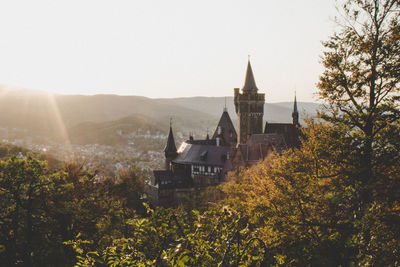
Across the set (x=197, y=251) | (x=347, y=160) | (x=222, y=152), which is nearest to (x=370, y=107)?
(x=347, y=160)

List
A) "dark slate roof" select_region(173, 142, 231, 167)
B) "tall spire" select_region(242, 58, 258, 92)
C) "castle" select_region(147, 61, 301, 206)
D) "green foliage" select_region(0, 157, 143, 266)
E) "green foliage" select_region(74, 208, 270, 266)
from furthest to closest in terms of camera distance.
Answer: "tall spire" select_region(242, 58, 258, 92)
"dark slate roof" select_region(173, 142, 231, 167)
"castle" select_region(147, 61, 301, 206)
"green foliage" select_region(0, 157, 143, 266)
"green foliage" select_region(74, 208, 270, 266)

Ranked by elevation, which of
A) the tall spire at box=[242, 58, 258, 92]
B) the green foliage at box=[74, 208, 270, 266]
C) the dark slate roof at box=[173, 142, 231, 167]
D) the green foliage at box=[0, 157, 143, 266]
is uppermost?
the tall spire at box=[242, 58, 258, 92]

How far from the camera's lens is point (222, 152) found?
56.4 meters

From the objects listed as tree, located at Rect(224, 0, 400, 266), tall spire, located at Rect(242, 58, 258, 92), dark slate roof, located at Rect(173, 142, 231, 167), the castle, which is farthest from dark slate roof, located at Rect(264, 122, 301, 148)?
tree, located at Rect(224, 0, 400, 266)

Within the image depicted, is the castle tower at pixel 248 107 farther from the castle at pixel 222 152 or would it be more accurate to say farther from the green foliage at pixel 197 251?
the green foliage at pixel 197 251

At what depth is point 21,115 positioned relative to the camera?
18462 cm

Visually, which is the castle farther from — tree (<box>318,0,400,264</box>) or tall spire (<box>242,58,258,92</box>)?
tree (<box>318,0,400,264</box>)

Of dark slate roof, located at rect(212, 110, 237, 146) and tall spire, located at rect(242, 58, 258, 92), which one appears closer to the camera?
tall spire, located at rect(242, 58, 258, 92)

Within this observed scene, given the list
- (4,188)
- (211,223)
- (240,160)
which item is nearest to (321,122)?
(211,223)

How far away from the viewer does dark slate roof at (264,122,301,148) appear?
2082 inches

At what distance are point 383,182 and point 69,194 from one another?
20.7 m

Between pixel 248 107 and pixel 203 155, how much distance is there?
51.4 ft

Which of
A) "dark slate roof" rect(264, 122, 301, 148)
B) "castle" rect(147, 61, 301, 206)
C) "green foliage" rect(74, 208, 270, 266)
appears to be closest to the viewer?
"green foliage" rect(74, 208, 270, 266)

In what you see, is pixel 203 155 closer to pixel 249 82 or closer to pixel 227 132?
pixel 227 132
